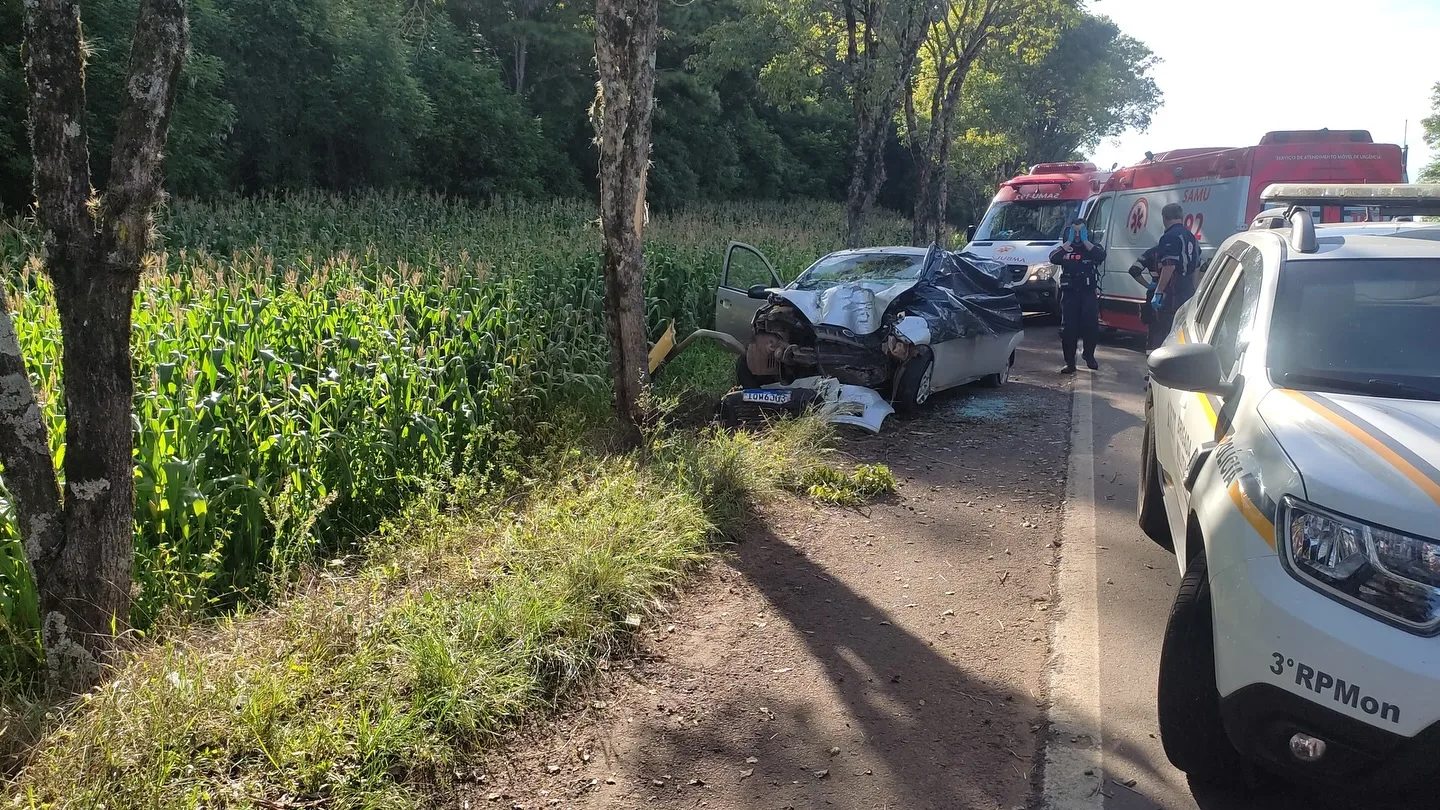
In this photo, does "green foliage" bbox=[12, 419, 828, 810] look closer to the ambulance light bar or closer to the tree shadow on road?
the tree shadow on road

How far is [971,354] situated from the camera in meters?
9.70

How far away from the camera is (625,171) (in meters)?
6.93

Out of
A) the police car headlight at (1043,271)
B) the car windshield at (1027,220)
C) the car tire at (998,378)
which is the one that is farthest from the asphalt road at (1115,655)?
the car windshield at (1027,220)

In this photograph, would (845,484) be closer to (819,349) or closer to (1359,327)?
(819,349)

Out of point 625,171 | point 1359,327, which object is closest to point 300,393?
point 625,171

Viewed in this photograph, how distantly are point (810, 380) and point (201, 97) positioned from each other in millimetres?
11567

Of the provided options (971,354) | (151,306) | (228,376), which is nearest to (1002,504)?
(971,354)

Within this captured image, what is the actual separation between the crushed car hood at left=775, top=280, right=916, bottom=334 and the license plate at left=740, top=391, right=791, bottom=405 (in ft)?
2.53

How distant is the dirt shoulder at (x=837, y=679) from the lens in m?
3.44

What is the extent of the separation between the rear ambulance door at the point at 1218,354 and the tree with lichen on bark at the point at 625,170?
3.70 metres

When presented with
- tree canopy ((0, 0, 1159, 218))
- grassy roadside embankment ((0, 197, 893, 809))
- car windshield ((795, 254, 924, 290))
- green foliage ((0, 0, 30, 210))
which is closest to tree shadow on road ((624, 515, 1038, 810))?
grassy roadside embankment ((0, 197, 893, 809))

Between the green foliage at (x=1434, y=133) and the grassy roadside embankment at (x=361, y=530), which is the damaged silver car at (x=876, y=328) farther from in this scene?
the green foliage at (x=1434, y=133)

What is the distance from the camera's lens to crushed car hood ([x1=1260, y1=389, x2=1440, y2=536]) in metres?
2.66

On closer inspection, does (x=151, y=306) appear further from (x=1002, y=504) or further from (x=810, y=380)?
(x=1002, y=504)
